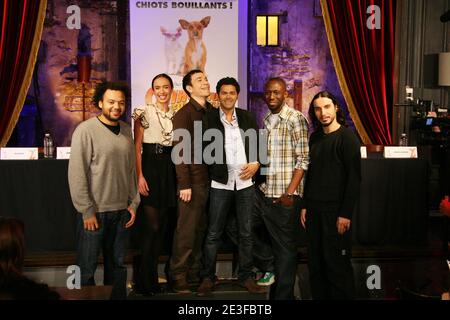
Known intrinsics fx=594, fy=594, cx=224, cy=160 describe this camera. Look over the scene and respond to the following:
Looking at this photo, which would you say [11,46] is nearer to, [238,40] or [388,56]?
[238,40]

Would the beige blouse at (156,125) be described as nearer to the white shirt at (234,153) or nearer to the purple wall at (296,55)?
the white shirt at (234,153)

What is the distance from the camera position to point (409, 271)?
422 centimetres

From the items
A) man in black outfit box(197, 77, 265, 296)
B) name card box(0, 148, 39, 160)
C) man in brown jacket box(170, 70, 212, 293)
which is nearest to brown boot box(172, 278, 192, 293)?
man in brown jacket box(170, 70, 212, 293)

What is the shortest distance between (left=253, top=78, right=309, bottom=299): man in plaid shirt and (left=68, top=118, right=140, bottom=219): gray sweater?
0.85m

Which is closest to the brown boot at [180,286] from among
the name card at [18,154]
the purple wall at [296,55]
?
the name card at [18,154]

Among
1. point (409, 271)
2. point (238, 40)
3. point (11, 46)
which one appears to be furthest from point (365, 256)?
point (11, 46)

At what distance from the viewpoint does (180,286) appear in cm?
372

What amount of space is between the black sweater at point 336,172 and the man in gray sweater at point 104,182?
105 cm

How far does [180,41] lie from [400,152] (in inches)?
102

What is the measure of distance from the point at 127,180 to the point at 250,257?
0.93 meters

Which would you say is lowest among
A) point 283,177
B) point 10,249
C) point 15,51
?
point 10,249

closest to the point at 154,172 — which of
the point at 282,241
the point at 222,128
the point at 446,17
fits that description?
the point at 222,128

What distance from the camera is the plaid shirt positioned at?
Result: 352 centimetres

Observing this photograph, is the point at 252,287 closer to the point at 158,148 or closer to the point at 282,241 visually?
the point at 282,241
